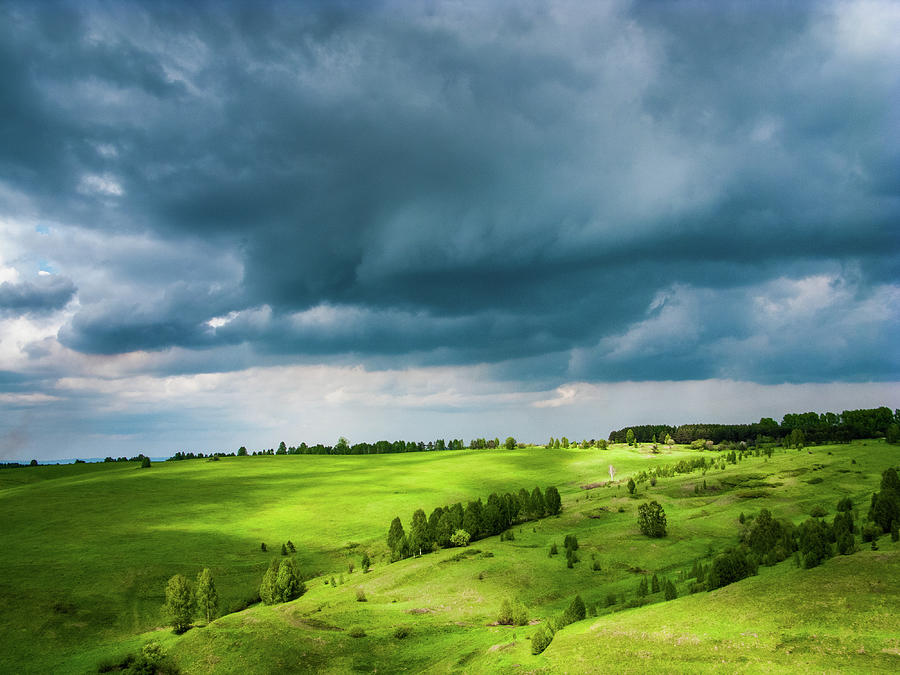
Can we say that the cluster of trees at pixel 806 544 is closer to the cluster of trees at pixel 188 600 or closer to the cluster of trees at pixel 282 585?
the cluster of trees at pixel 282 585

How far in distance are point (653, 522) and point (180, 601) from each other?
7032 cm

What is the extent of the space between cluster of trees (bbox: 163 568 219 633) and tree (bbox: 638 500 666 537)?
6598 centimetres

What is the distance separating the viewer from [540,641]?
3659 centimetres

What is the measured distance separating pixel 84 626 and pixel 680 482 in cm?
13521

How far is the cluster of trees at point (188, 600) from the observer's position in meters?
66.9

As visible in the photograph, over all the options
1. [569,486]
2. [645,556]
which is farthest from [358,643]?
[569,486]

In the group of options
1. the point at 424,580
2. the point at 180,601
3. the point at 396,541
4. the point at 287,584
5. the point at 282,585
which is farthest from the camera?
the point at 396,541

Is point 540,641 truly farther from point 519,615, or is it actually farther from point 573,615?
point 519,615

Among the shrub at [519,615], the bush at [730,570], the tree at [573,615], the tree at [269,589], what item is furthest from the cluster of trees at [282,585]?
the bush at [730,570]

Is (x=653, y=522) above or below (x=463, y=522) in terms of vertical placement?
above

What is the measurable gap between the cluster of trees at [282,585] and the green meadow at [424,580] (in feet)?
9.62

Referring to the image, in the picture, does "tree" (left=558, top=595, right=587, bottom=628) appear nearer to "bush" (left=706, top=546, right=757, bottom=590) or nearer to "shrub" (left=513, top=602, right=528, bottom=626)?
"shrub" (left=513, top=602, right=528, bottom=626)

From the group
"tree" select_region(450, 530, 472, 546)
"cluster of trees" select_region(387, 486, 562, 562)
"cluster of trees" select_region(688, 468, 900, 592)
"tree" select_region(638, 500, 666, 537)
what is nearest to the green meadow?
"cluster of trees" select_region(688, 468, 900, 592)

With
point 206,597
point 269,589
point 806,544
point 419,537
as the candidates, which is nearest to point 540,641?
point 806,544
